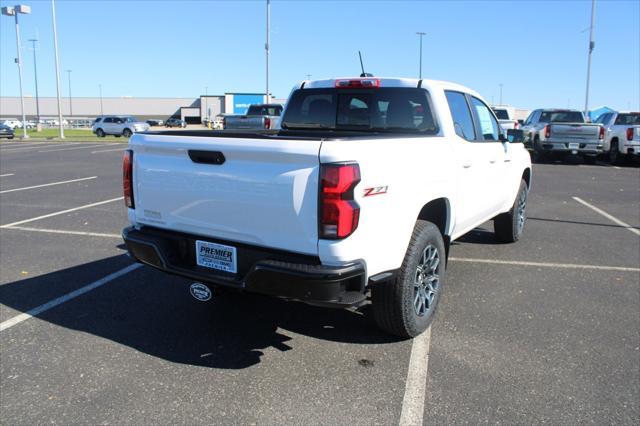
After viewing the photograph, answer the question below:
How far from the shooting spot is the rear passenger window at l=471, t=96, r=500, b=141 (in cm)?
545

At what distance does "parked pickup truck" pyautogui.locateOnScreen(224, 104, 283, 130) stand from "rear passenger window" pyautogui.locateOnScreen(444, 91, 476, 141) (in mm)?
13573

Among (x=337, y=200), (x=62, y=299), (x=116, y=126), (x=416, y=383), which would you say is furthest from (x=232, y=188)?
(x=116, y=126)

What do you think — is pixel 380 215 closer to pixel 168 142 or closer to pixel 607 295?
pixel 168 142

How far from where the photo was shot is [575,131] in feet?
57.0

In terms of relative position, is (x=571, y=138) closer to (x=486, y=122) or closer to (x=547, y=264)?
(x=547, y=264)

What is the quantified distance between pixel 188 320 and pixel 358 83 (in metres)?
2.59

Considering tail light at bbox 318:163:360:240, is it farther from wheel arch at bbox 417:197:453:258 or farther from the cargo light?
the cargo light

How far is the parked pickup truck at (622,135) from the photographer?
17.4m

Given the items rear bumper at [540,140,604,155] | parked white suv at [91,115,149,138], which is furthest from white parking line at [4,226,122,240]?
parked white suv at [91,115,149,138]

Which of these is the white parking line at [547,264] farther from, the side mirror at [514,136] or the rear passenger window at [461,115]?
the rear passenger window at [461,115]

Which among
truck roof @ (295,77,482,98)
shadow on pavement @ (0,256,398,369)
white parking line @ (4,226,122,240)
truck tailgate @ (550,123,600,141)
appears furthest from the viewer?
truck tailgate @ (550,123,600,141)

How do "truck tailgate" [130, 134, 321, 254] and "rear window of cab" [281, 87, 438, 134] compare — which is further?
"rear window of cab" [281, 87, 438, 134]

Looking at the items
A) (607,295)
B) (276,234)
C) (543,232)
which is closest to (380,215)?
(276,234)

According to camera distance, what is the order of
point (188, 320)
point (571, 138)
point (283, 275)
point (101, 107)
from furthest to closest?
point (101, 107), point (571, 138), point (188, 320), point (283, 275)
